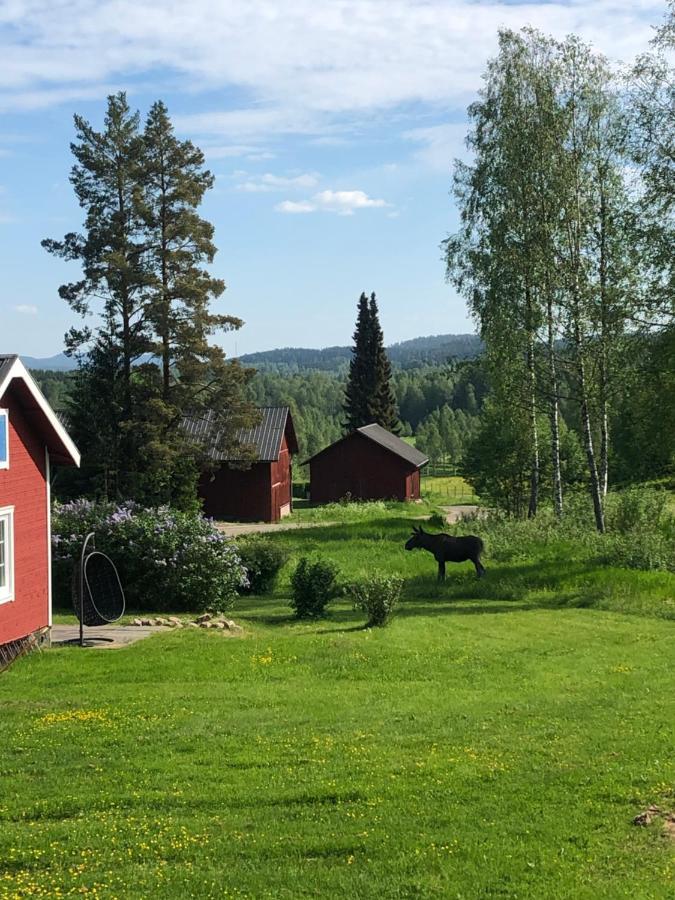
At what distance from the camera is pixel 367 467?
6125cm

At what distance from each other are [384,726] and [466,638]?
23.8 feet

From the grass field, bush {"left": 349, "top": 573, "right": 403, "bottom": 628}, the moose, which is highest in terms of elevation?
the moose

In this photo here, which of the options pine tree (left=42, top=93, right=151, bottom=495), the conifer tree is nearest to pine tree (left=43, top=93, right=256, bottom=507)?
pine tree (left=42, top=93, right=151, bottom=495)

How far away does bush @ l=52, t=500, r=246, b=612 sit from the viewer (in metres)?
22.3

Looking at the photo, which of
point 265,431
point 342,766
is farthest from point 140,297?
point 342,766

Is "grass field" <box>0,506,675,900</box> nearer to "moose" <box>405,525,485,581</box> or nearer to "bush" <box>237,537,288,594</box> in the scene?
"moose" <box>405,525,485,581</box>

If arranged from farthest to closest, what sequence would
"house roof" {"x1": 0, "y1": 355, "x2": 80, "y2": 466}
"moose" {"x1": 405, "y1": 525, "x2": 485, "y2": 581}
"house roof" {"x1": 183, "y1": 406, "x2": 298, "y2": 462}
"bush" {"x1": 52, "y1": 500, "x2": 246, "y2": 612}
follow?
1. "house roof" {"x1": 183, "y1": 406, "x2": 298, "y2": 462}
2. "moose" {"x1": 405, "y1": 525, "x2": 485, "y2": 581}
3. "bush" {"x1": 52, "y1": 500, "x2": 246, "y2": 612}
4. "house roof" {"x1": 0, "y1": 355, "x2": 80, "y2": 466}

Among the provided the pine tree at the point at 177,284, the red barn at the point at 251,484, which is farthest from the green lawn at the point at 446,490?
the pine tree at the point at 177,284

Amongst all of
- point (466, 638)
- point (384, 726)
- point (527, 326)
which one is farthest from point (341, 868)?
point (527, 326)

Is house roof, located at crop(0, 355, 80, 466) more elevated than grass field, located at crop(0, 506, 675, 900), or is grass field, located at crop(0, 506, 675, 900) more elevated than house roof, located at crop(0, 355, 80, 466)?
house roof, located at crop(0, 355, 80, 466)

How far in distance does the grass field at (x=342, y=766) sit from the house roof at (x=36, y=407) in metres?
3.86

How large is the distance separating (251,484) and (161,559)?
31047mm

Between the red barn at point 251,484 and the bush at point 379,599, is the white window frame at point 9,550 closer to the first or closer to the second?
the bush at point 379,599

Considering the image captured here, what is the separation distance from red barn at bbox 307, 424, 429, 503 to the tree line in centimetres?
2622
